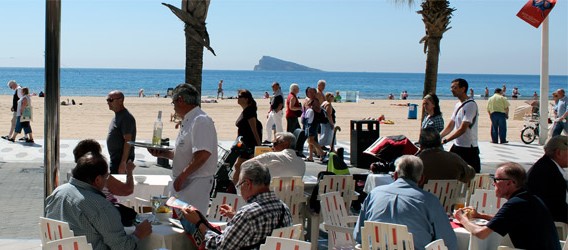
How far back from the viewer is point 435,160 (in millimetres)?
7754

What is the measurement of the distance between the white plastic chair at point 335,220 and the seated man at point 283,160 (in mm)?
990

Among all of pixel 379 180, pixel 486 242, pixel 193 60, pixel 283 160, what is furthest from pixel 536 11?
pixel 486 242

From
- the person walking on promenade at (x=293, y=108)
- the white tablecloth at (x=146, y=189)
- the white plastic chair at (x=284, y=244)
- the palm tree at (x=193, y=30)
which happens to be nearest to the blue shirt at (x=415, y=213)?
the white plastic chair at (x=284, y=244)

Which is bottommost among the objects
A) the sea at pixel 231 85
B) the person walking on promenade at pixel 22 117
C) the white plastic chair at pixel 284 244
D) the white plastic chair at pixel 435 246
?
the sea at pixel 231 85

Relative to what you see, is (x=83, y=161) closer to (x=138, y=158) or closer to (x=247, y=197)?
(x=247, y=197)

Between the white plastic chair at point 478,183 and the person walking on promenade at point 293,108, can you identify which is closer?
the white plastic chair at point 478,183

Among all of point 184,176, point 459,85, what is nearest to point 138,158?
point 459,85

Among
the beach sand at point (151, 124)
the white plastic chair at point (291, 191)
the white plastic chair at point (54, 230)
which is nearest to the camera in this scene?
the white plastic chair at point (54, 230)

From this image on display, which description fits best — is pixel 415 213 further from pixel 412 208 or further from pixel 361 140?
pixel 361 140

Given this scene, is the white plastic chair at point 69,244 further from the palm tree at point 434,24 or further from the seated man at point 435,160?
the palm tree at point 434,24

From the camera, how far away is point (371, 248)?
5.16 metres

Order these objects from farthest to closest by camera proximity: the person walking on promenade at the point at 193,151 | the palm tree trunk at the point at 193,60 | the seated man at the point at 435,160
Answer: the palm tree trunk at the point at 193,60 → the seated man at the point at 435,160 → the person walking on promenade at the point at 193,151

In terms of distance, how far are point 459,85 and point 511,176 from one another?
464cm

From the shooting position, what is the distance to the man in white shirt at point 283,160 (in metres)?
7.71
